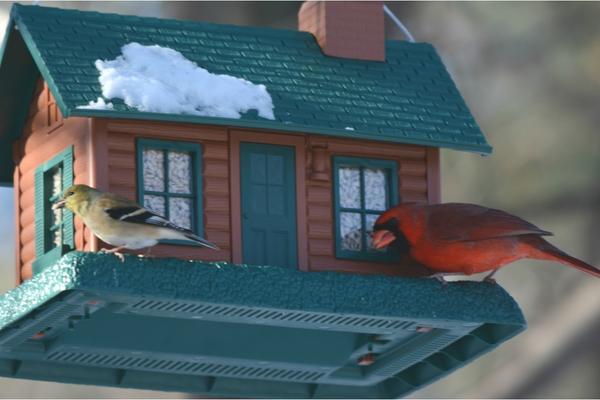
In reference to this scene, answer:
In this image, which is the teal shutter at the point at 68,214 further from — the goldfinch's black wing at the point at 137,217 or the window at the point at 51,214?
the goldfinch's black wing at the point at 137,217

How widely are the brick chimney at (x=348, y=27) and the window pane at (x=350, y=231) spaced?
1104mm

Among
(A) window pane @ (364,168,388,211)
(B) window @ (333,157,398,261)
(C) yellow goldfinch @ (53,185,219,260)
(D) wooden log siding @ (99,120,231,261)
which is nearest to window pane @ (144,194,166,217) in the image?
(D) wooden log siding @ (99,120,231,261)

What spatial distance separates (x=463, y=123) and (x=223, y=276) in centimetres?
224

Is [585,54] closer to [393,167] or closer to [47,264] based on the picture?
[393,167]

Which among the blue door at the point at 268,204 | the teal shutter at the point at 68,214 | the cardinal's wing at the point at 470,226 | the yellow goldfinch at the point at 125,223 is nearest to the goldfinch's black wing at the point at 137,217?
the yellow goldfinch at the point at 125,223

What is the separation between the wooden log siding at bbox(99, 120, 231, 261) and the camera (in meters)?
15.0

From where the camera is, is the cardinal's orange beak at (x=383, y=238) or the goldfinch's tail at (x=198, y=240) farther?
the cardinal's orange beak at (x=383, y=238)

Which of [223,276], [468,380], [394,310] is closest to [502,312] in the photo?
[394,310]

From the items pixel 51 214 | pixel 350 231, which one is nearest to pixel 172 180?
pixel 51 214

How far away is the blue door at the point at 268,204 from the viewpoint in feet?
50.3

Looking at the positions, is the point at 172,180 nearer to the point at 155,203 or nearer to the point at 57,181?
the point at 155,203

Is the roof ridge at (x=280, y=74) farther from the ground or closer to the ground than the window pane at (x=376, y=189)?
Answer: farther from the ground

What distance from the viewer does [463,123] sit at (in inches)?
635

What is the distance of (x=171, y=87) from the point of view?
49.5 ft
